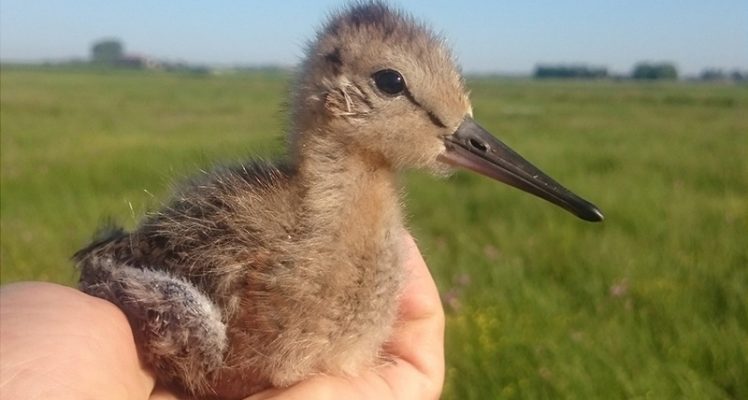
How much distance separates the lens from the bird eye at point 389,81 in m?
2.30

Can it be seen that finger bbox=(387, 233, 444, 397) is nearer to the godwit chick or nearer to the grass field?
the godwit chick

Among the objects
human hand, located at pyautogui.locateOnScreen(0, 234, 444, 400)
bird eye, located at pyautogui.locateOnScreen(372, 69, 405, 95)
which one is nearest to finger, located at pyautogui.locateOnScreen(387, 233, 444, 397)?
human hand, located at pyautogui.locateOnScreen(0, 234, 444, 400)

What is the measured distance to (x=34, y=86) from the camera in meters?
25.0

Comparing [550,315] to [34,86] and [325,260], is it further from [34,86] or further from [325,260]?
[34,86]

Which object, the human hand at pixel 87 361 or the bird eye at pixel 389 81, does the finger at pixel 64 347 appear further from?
the bird eye at pixel 389 81

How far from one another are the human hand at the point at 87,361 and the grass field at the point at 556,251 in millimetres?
589

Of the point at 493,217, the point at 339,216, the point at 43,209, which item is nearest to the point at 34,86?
the point at 43,209

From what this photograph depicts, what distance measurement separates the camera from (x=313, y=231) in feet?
6.91

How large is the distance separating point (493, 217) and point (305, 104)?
5.08 m

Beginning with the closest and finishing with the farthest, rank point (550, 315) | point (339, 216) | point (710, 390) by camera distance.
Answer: point (339, 216), point (710, 390), point (550, 315)

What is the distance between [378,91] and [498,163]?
0.41 m

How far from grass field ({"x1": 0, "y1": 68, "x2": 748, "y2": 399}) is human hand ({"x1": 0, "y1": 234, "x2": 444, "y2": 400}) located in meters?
0.59

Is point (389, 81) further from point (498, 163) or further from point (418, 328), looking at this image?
point (418, 328)

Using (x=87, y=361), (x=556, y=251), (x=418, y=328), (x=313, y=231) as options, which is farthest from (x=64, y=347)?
(x=556, y=251)
